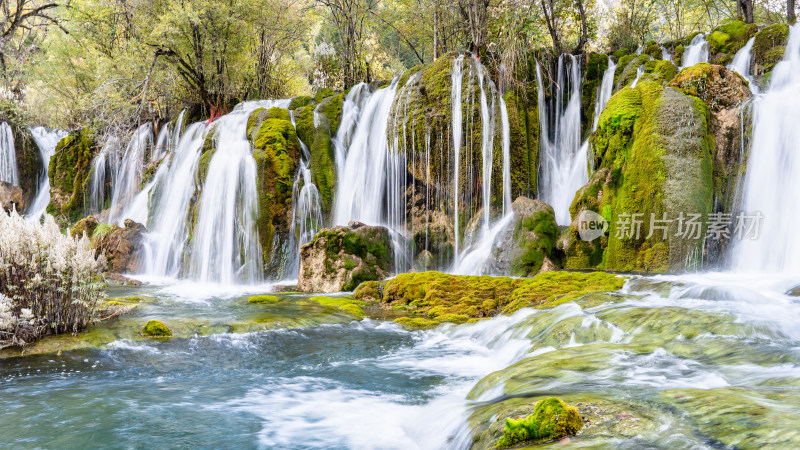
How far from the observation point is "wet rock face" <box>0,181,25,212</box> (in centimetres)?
2335

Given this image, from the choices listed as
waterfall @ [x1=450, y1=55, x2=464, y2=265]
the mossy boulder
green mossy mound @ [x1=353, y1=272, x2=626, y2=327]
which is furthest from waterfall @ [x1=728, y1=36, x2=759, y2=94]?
green mossy mound @ [x1=353, y1=272, x2=626, y2=327]

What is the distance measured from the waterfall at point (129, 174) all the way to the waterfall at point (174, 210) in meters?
3.05

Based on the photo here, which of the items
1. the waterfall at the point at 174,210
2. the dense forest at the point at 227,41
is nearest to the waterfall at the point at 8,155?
the dense forest at the point at 227,41

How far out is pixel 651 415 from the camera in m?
2.80

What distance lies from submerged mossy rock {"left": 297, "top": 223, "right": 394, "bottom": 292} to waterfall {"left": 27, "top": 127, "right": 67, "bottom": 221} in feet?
63.3

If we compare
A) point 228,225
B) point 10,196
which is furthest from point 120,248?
point 10,196

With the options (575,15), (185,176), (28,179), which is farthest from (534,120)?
(28,179)

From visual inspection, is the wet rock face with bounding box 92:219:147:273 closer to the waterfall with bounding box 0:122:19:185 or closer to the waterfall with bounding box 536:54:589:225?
the waterfall with bounding box 0:122:19:185

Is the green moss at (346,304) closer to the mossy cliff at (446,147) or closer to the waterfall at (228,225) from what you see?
the mossy cliff at (446,147)

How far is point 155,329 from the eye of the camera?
7.05 m

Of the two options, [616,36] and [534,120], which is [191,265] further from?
[616,36]

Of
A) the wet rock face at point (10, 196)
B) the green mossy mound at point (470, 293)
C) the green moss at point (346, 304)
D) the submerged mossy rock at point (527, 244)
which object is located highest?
the wet rock face at point (10, 196)

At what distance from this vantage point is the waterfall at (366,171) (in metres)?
16.0

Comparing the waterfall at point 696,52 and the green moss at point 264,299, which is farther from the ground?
the waterfall at point 696,52
